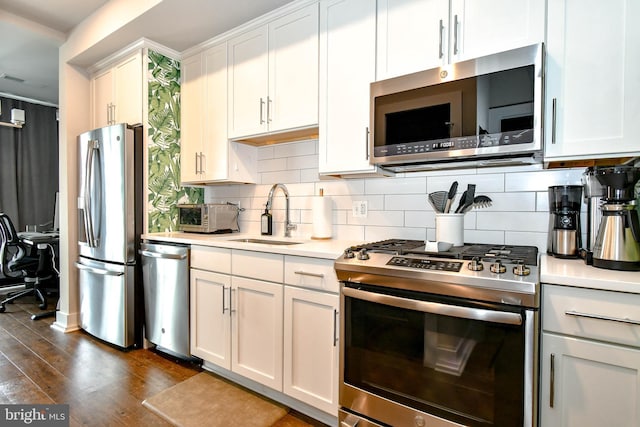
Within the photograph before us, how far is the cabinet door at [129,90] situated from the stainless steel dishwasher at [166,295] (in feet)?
3.77

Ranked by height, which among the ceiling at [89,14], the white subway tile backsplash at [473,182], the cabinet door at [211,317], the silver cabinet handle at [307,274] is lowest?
the cabinet door at [211,317]

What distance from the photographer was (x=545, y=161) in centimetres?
151

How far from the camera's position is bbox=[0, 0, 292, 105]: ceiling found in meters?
2.29

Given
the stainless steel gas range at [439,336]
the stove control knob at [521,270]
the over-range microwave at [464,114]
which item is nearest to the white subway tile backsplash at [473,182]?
the over-range microwave at [464,114]

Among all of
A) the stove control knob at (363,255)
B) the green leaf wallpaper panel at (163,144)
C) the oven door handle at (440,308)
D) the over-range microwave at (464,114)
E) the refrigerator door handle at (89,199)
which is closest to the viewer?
the oven door handle at (440,308)

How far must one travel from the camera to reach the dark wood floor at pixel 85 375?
1886 mm

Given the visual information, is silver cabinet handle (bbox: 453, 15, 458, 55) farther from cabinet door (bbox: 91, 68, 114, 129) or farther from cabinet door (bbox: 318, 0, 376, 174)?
cabinet door (bbox: 91, 68, 114, 129)

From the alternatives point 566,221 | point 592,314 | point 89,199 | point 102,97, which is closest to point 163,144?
point 89,199

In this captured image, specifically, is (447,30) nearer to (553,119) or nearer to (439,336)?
(553,119)

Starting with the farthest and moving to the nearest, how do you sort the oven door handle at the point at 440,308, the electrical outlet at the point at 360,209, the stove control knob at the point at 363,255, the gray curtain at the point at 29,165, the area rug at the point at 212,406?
the gray curtain at the point at 29,165 < the electrical outlet at the point at 360,209 < the area rug at the point at 212,406 < the stove control knob at the point at 363,255 < the oven door handle at the point at 440,308

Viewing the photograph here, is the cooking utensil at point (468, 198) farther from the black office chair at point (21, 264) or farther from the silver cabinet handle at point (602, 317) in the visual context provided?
the black office chair at point (21, 264)

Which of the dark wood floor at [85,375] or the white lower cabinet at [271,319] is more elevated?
the white lower cabinet at [271,319]

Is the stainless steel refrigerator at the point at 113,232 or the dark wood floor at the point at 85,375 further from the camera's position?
the stainless steel refrigerator at the point at 113,232

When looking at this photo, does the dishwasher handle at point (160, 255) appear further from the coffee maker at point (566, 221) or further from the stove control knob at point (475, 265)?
the coffee maker at point (566, 221)
